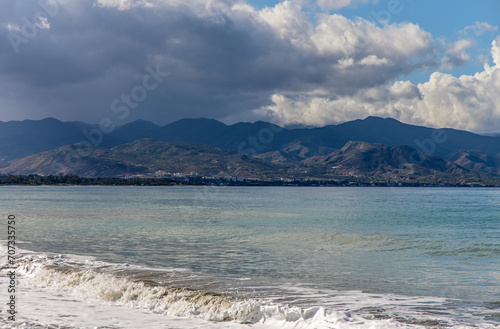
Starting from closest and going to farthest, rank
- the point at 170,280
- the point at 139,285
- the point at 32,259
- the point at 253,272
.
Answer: the point at 139,285 < the point at 170,280 < the point at 253,272 < the point at 32,259

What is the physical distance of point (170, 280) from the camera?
87.2ft

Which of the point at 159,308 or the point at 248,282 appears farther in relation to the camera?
the point at 248,282

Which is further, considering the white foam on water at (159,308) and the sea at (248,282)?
the sea at (248,282)

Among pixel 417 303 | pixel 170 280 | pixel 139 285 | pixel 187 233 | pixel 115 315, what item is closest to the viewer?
pixel 115 315

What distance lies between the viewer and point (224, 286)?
25.1 meters

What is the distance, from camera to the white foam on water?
18.7 meters

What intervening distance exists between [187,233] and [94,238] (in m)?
11.5

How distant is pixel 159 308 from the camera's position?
70.6ft

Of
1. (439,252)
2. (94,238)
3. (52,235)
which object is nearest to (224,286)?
(439,252)

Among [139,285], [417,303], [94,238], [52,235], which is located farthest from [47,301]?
[52,235]

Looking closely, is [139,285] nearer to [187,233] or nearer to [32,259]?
[32,259]

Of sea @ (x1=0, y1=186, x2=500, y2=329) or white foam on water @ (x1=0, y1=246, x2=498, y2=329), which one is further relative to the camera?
sea @ (x1=0, y1=186, x2=500, y2=329)

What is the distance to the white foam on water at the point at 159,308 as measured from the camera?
18688 mm

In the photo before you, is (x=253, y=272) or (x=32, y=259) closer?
(x=253, y=272)
